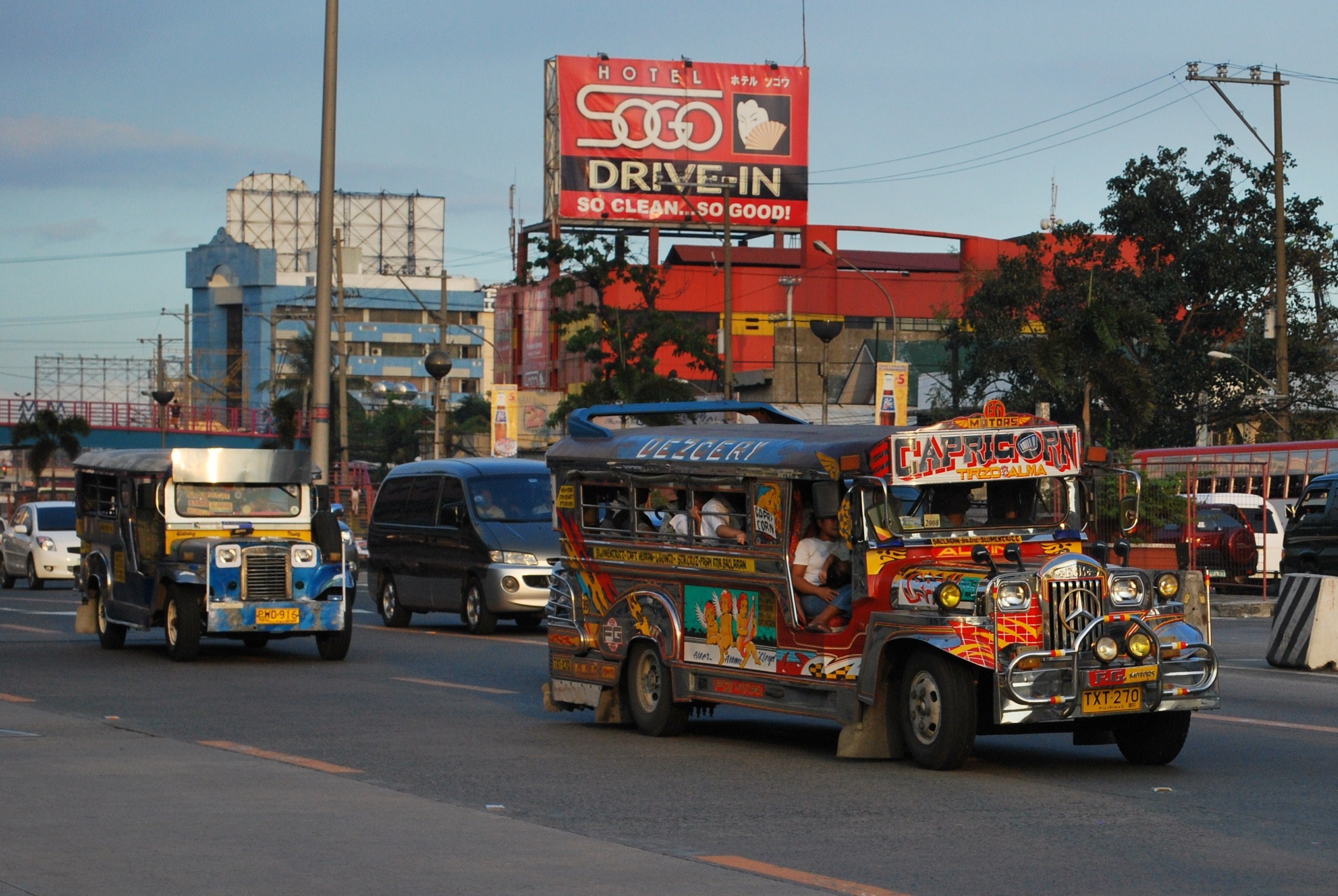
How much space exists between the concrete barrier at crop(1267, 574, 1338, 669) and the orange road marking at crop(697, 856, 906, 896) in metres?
12.2

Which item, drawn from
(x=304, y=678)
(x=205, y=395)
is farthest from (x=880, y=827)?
(x=205, y=395)

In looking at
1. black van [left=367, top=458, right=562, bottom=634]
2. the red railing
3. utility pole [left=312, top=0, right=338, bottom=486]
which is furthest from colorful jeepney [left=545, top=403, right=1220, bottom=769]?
the red railing

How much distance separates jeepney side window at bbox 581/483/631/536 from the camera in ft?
43.4

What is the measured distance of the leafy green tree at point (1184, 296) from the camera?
174 ft

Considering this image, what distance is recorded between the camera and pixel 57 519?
3638 centimetres

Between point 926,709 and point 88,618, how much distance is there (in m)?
13.3

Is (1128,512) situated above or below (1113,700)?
above

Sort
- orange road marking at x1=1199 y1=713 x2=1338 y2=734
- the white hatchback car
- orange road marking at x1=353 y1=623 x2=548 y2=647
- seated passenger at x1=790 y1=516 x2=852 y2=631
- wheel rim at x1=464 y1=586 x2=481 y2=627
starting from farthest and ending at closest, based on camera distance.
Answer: the white hatchback car → wheel rim at x1=464 y1=586 x2=481 y2=627 → orange road marking at x1=353 y1=623 x2=548 y2=647 → orange road marking at x1=1199 y1=713 x2=1338 y2=734 → seated passenger at x1=790 y1=516 x2=852 y2=631

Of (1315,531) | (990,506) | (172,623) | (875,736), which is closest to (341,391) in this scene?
(1315,531)

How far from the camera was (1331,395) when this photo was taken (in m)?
53.1

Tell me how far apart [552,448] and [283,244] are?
152 meters

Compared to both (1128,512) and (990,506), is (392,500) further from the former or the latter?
(1128,512)

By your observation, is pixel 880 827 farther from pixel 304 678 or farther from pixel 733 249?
pixel 733 249

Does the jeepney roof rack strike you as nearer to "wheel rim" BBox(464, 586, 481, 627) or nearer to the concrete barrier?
the concrete barrier
